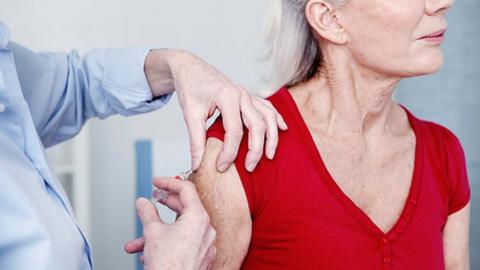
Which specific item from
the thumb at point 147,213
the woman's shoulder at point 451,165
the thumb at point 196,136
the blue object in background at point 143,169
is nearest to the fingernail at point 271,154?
the thumb at point 196,136

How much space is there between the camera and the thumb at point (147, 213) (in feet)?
3.08

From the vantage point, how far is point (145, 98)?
1206mm

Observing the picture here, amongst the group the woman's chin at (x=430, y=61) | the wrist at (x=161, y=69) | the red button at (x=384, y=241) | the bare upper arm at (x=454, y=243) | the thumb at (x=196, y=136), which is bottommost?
the bare upper arm at (x=454, y=243)

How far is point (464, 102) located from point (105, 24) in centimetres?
145

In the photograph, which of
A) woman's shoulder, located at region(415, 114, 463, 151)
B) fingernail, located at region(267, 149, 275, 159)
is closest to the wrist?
fingernail, located at region(267, 149, 275, 159)

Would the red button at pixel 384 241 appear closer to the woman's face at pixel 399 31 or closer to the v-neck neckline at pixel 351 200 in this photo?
the v-neck neckline at pixel 351 200

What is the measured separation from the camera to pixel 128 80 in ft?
3.88

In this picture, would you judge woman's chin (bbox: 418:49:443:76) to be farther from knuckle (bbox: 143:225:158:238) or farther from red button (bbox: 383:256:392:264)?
knuckle (bbox: 143:225:158:238)

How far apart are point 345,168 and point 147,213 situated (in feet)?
1.35

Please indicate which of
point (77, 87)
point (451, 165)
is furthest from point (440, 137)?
point (77, 87)

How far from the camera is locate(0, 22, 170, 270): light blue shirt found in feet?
2.62

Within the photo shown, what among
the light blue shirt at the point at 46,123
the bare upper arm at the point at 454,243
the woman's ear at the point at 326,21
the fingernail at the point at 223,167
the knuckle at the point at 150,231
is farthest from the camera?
the bare upper arm at the point at 454,243

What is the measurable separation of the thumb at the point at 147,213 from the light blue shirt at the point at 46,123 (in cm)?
10

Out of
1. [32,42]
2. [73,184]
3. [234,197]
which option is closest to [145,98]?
[234,197]
